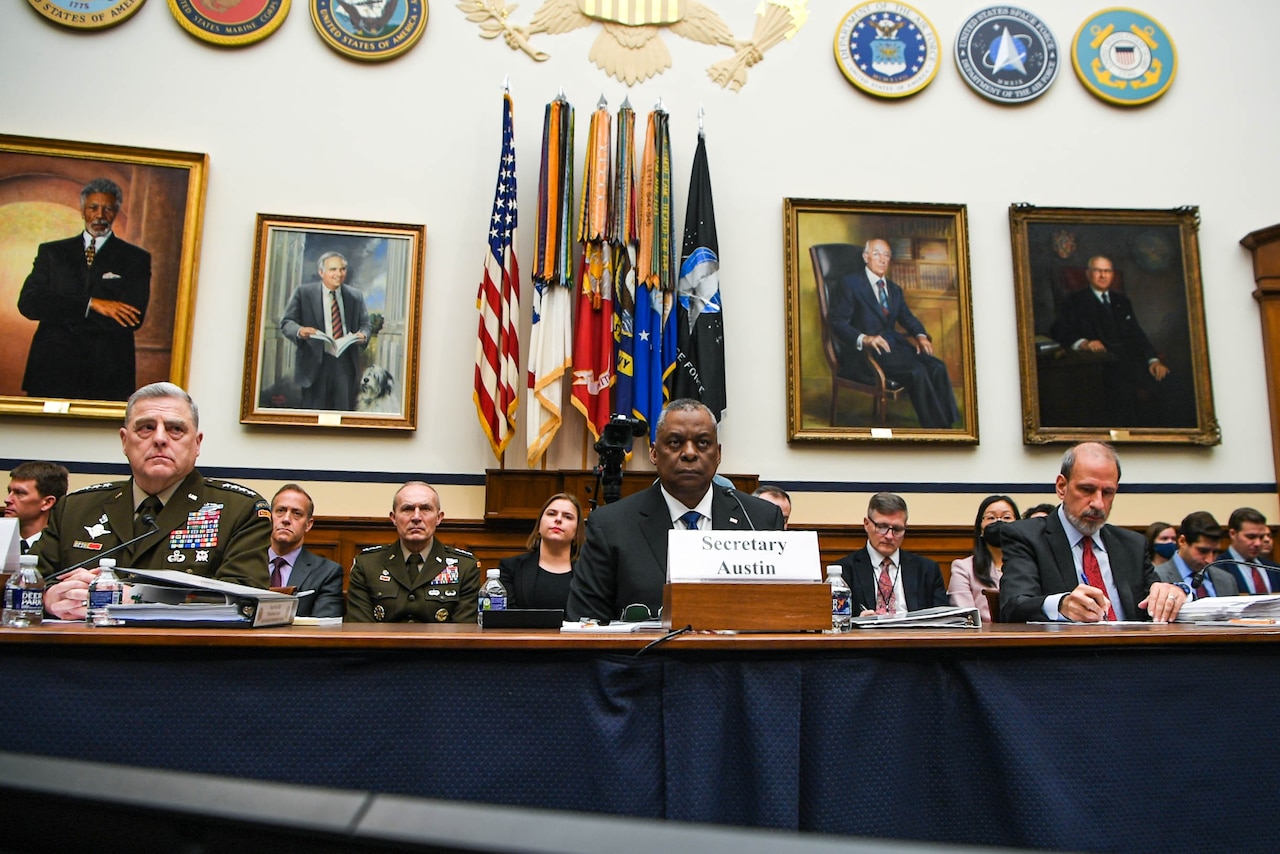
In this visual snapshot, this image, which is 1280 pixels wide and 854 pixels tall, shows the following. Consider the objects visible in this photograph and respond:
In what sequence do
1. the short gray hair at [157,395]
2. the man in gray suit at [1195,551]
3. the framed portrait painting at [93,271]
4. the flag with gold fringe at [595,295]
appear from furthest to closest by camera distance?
1. the flag with gold fringe at [595,295]
2. the framed portrait painting at [93,271]
3. the man in gray suit at [1195,551]
4. the short gray hair at [157,395]

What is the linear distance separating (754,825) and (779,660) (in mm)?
321

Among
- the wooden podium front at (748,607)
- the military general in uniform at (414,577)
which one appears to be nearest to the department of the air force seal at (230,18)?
the military general in uniform at (414,577)

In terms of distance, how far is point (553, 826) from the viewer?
0.64 meters

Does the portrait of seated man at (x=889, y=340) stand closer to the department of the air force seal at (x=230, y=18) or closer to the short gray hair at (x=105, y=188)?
the department of the air force seal at (x=230, y=18)

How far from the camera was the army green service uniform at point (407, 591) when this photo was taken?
4.28 meters

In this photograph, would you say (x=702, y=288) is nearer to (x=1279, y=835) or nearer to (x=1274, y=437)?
(x=1274, y=437)

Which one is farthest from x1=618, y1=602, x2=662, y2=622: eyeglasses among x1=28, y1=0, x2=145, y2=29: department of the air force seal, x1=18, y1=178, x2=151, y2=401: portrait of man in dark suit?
x1=28, y1=0, x2=145, y2=29: department of the air force seal

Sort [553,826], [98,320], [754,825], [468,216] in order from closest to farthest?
[553,826]
[754,825]
[98,320]
[468,216]

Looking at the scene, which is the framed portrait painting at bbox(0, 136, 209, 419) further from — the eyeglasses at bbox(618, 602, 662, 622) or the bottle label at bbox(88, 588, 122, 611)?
the eyeglasses at bbox(618, 602, 662, 622)

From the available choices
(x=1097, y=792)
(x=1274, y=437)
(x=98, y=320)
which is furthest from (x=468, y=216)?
(x=1274, y=437)

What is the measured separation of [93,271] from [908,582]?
526 cm

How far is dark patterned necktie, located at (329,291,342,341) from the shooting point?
611 cm

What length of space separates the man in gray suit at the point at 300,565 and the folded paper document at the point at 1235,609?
11.5 ft

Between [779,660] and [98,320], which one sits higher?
[98,320]
